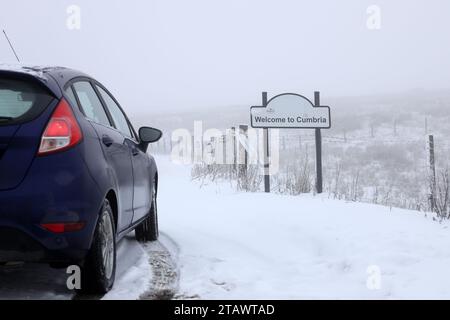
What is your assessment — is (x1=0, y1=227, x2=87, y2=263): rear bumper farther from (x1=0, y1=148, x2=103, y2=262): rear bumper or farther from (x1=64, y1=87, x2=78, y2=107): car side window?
(x1=64, y1=87, x2=78, y2=107): car side window

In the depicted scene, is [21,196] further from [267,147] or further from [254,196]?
[267,147]

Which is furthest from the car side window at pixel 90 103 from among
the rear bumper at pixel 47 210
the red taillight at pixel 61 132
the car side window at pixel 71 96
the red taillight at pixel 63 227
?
the red taillight at pixel 63 227

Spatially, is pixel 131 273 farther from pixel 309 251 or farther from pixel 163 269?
pixel 309 251

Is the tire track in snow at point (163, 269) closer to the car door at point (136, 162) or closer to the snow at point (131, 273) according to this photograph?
the snow at point (131, 273)

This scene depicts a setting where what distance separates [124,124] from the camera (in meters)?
5.08

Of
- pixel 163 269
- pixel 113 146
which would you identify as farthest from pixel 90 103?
pixel 163 269

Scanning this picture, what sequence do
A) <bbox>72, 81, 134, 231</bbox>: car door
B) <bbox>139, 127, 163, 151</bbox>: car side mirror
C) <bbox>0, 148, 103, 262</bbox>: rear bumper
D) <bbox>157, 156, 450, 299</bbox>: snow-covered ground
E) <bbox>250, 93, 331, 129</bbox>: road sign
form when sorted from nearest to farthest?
<bbox>0, 148, 103, 262</bbox>: rear bumper < <bbox>72, 81, 134, 231</bbox>: car door < <bbox>157, 156, 450, 299</bbox>: snow-covered ground < <bbox>139, 127, 163, 151</bbox>: car side mirror < <bbox>250, 93, 331, 129</bbox>: road sign

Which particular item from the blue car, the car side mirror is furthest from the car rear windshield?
the car side mirror

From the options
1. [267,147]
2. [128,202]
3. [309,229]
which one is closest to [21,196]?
[128,202]

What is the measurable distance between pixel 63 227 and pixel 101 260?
1.58 feet

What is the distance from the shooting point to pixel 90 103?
4000mm

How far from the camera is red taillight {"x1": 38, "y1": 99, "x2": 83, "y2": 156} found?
3111mm

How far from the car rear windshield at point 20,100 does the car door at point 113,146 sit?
38cm

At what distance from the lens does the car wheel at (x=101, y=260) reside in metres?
Result: 3.43
